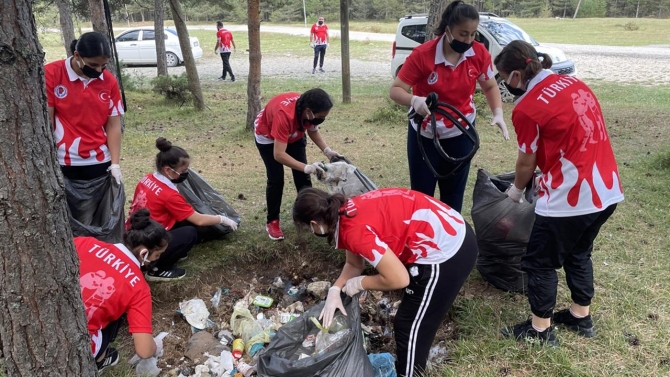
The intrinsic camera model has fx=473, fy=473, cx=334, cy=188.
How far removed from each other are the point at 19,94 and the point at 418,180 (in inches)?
91.7

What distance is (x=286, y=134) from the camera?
3.22 m

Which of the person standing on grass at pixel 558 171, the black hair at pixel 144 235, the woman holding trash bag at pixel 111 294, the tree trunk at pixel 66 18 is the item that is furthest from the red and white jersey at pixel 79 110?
the tree trunk at pixel 66 18

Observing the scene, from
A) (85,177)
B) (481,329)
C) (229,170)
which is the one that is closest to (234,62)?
(229,170)

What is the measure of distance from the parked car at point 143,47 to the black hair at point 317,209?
51.1 ft

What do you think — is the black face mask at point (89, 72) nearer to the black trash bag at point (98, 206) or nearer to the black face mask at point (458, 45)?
the black trash bag at point (98, 206)

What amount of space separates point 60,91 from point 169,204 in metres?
0.93

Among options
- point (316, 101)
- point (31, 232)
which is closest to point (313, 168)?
point (316, 101)

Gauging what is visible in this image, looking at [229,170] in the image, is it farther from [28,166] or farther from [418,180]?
[28,166]

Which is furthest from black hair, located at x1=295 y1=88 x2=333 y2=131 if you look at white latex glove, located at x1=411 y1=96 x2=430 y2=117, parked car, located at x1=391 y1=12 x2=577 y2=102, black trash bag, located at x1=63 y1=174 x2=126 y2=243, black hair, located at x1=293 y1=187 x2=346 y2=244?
parked car, located at x1=391 y1=12 x2=577 y2=102

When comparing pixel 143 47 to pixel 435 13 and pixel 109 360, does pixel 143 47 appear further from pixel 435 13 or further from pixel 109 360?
pixel 109 360

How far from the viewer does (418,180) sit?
126 inches

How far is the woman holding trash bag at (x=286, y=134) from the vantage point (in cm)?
309

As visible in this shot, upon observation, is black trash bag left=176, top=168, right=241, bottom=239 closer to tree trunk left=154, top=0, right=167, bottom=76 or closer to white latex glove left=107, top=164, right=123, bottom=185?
white latex glove left=107, top=164, right=123, bottom=185

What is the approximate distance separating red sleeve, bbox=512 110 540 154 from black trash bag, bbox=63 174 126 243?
8.27ft
